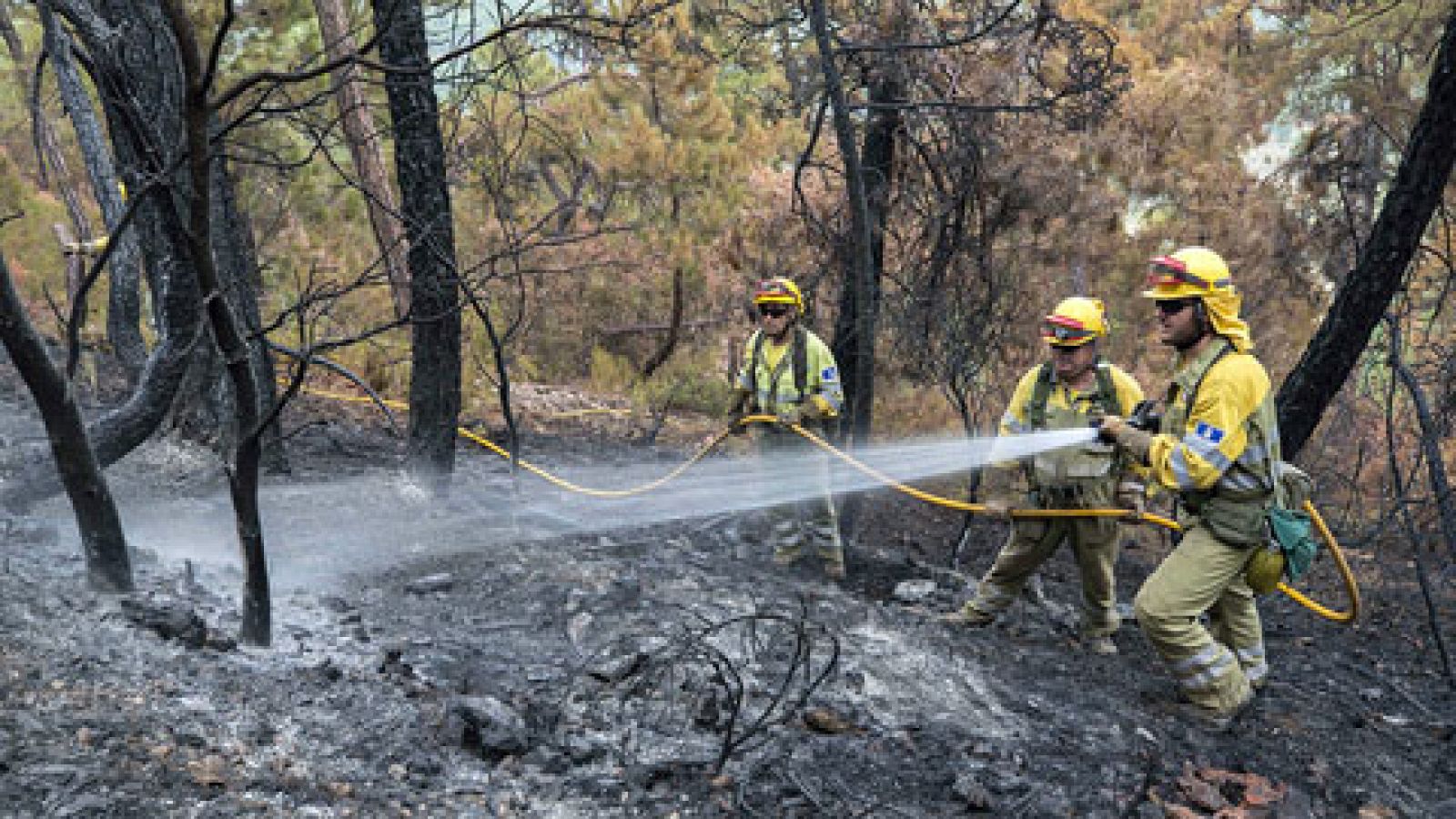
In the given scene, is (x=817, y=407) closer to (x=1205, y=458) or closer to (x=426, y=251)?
(x=426, y=251)

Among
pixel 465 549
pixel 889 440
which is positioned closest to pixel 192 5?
pixel 465 549

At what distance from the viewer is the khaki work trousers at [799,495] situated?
7152mm

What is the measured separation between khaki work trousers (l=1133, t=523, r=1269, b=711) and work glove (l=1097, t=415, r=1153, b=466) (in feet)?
1.64

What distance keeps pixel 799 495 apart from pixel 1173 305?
3095 mm

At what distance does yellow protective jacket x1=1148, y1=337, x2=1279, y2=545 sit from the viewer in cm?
450

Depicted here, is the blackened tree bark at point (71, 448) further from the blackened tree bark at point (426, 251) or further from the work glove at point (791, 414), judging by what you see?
the work glove at point (791, 414)

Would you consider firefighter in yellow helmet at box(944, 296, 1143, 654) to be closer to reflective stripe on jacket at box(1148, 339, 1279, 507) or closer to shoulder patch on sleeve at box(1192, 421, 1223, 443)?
reflective stripe on jacket at box(1148, 339, 1279, 507)

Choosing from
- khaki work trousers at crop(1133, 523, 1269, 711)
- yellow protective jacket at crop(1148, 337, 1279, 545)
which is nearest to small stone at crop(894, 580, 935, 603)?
khaki work trousers at crop(1133, 523, 1269, 711)

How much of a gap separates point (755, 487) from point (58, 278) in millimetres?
10849

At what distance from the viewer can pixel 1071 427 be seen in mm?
5688

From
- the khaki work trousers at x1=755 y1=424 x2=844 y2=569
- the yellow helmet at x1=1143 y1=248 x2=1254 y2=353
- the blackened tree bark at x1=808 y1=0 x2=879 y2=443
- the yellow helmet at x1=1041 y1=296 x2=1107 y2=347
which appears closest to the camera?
the yellow helmet at x1=1143 y1=248 x2=1254 y2=353

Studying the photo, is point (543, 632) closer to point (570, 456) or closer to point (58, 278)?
point (570, 456)

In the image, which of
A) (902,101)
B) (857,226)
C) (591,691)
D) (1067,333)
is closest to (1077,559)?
(1067,333)

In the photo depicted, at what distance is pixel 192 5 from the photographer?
32.6 ft
